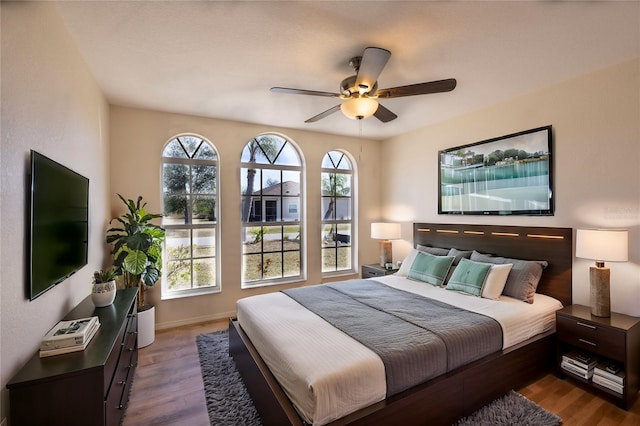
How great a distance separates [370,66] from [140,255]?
9.00 ft

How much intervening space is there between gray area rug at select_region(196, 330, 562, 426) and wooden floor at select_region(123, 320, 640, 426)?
8 centimetres

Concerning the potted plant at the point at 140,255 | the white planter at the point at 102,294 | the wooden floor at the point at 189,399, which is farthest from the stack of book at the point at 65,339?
the potted plant at the point at 140,255

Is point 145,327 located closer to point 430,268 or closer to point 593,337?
point 430,268

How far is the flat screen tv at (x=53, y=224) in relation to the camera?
1477 millimetres

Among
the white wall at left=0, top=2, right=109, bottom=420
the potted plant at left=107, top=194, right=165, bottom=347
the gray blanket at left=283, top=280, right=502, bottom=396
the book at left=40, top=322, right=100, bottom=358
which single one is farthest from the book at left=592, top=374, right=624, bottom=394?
the potted plant at left=107, top=194, right=165, bottom=347

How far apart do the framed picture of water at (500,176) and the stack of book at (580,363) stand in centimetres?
131

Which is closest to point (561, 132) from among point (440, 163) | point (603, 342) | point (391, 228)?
point (440, 163)

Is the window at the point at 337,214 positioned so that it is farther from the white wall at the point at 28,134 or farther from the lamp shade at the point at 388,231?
the white wall at the point at 28,134

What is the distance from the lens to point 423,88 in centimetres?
223

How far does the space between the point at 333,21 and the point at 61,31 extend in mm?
1810

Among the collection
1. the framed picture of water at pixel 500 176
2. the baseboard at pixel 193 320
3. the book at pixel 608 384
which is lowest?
the baseboard at pixel 193 320

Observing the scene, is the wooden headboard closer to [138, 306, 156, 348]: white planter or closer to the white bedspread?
the white bedspread

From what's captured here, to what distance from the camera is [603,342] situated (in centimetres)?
228

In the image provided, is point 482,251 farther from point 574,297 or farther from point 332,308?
point 332,308
